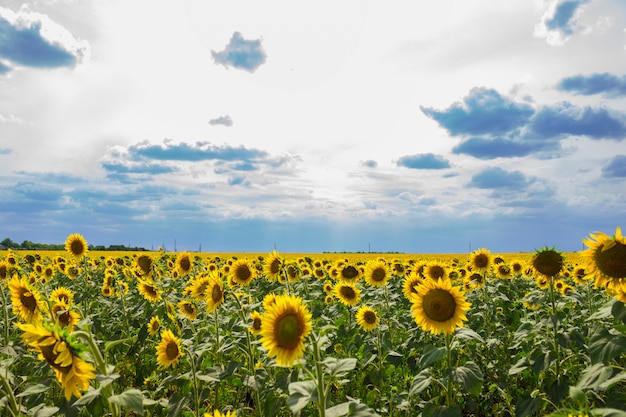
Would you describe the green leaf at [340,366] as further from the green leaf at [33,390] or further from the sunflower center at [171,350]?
the sunflower center at [171,350]

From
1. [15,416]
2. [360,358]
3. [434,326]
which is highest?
[434,326]

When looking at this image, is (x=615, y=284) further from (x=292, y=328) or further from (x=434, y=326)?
(x=292, y=328)

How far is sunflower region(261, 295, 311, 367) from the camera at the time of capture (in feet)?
12.5

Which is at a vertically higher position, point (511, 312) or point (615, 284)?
point (615, 284)

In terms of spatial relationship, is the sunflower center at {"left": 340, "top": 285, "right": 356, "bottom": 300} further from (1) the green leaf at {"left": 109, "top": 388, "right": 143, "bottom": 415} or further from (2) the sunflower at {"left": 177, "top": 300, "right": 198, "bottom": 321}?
(1) the green leaf at {"left": 109, "top": 388, "right": 143, "bottom": 415}

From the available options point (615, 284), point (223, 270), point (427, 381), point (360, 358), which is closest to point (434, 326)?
point (427, 381)

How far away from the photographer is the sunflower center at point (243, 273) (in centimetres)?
838

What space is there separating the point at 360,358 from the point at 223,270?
668 centimetres

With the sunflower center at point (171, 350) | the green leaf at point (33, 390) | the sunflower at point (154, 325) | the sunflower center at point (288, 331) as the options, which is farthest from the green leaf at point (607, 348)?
the sunflower at point (154, 325)

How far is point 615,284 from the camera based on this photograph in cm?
423

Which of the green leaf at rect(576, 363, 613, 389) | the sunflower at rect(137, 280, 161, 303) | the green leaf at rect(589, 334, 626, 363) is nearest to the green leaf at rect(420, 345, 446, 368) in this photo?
the green leaf at rect(576, 363, 613, 389)

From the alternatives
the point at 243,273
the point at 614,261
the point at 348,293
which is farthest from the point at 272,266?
the point at 614,261

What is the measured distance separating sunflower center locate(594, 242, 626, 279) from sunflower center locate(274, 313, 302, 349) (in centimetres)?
301

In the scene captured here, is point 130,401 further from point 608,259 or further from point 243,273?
point 243,273
